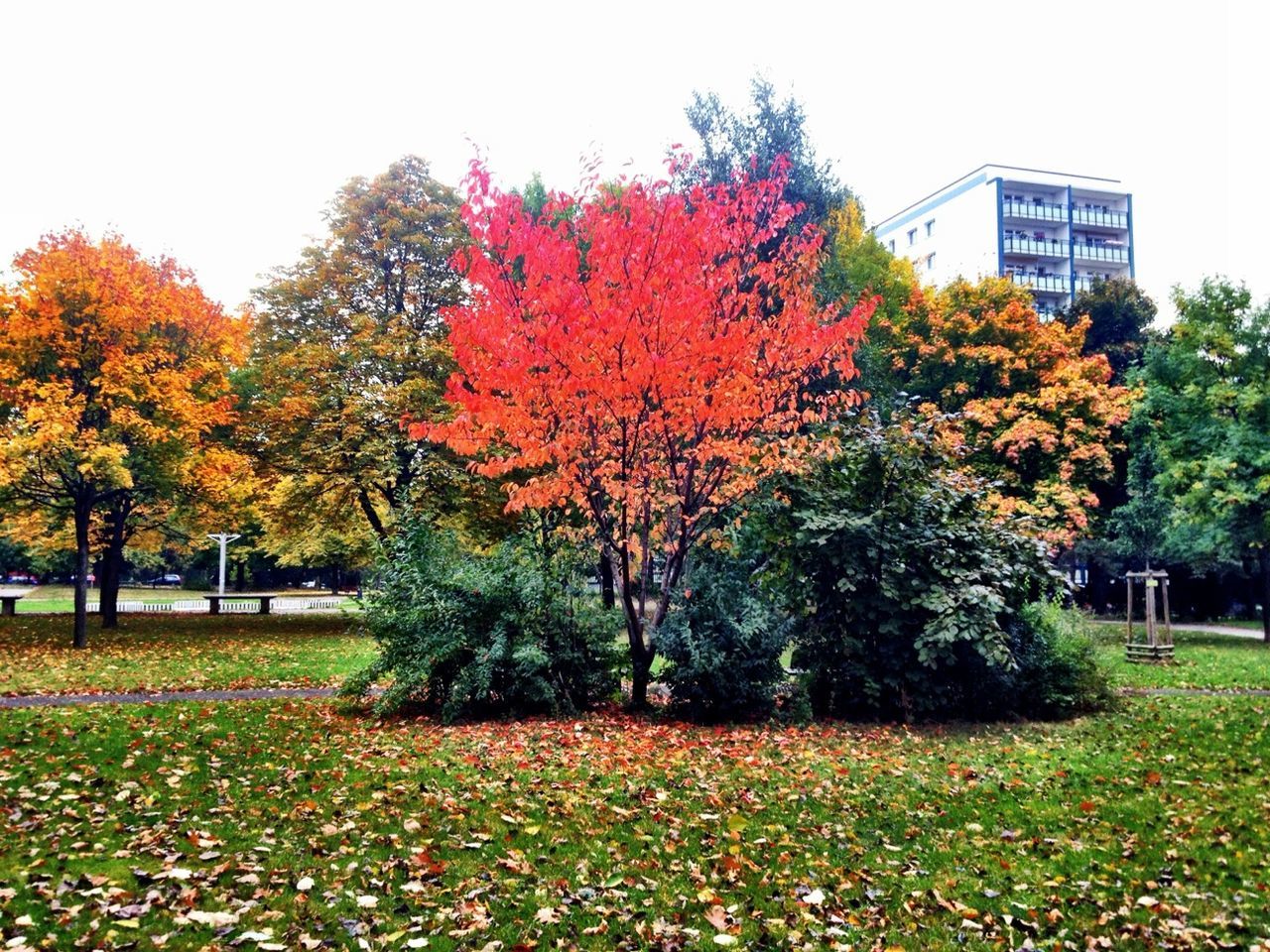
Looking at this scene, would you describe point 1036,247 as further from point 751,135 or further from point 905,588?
point 905,588

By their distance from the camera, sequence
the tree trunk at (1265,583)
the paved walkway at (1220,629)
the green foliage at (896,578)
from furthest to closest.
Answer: the paved walkway at (1220,629) → the tree trunk at (1265,583) → the green foliage at (896,578)

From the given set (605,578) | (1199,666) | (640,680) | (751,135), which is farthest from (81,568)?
(1199,666)

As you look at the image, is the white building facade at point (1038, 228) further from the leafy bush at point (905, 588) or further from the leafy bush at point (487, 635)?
the leafy bush at point (487, 635)

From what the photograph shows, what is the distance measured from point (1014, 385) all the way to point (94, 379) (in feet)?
85.9

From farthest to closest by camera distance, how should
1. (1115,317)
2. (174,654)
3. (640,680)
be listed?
1. (1115,317)
2. (174,654)
3. (640,680)

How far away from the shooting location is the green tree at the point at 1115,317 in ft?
111

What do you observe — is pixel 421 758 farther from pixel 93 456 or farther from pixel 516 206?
pixel 93 456

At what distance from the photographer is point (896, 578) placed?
33.7ft

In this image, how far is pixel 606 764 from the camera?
25.1 ft

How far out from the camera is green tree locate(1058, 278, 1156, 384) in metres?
33.9

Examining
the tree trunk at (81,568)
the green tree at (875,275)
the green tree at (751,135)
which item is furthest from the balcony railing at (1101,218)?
the tree trunk at (81,568)

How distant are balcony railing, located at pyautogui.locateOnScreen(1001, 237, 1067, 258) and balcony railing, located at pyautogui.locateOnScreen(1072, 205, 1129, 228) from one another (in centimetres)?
279

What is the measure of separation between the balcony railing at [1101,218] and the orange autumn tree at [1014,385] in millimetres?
32614

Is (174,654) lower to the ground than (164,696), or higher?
lower
